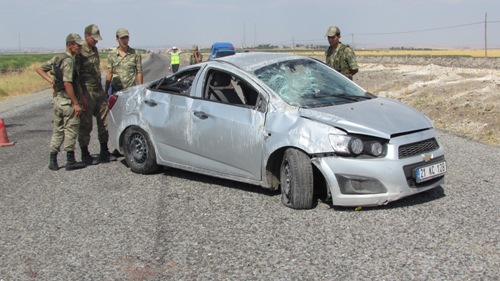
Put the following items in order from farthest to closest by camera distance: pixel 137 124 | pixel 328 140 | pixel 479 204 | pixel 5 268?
pixel 137 124 < pixel 479 204 < pixel 328 140 < pixel 5 268

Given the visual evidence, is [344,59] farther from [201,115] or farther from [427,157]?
[427,157]

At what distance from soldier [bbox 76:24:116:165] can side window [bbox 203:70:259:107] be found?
2.27m

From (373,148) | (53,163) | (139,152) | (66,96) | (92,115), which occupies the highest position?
(66,96)

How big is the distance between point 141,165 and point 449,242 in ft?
13.7

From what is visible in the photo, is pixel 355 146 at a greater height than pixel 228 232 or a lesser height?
greater

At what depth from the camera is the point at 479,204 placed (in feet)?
18.4

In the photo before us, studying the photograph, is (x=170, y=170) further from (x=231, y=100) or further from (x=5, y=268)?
(x=5, y=268)

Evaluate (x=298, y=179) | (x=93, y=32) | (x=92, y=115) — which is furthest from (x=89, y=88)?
(x=298, y=179)

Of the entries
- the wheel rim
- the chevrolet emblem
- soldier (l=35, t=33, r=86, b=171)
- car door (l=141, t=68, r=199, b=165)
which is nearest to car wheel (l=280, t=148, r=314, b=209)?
the chevrolet emblem

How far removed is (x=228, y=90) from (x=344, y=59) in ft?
9.42

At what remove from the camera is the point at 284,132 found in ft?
18.3

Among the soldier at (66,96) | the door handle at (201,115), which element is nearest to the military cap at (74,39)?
the soldier at (66,96)

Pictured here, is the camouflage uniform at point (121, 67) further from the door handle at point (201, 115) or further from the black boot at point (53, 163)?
the door handle at point (201, 115)

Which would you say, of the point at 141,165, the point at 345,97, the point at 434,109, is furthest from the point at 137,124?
the point at 434,109
